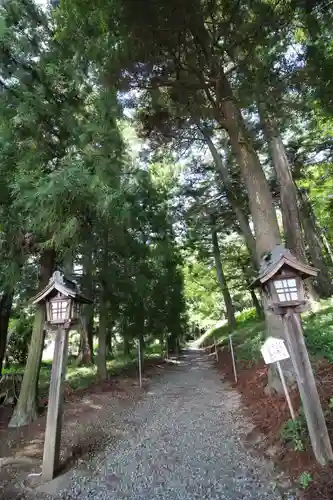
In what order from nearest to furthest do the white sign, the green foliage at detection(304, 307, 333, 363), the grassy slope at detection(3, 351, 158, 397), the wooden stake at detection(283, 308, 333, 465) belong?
the wooden stake at detection(283, 308, 333, 465) → the white sign → the green foliage at detection(304, 307, 333, 363) → the grassy slope at detection(3, 351, 158, 397)

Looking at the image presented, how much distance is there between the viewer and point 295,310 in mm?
3383

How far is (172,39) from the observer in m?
4.95

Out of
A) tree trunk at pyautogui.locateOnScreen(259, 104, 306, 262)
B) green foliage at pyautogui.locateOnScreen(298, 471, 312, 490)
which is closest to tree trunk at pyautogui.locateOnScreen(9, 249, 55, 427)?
green foliage at pyautogui.locateOnScreen(298, 471, 312, 490)

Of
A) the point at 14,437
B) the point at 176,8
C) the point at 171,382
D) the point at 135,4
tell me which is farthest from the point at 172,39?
the point at 171,382

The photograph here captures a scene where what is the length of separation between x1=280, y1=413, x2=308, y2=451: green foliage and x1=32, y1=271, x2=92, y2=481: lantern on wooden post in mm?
2727

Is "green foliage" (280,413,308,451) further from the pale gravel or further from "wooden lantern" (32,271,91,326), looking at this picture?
"wooden lantern" (32,271,91,326)

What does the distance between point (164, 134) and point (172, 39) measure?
3.20 m

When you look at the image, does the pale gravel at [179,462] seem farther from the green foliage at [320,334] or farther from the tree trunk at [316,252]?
the tree trunk at [316,252]

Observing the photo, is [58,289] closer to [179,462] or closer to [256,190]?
[179,462]

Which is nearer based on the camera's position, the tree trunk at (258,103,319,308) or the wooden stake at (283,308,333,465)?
the wooden stake at (283,308,333,465)

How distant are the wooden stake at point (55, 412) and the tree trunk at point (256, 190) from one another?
332 cm

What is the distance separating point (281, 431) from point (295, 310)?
1540 mm

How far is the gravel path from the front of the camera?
293 centimetres

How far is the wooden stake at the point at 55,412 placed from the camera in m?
3.34
